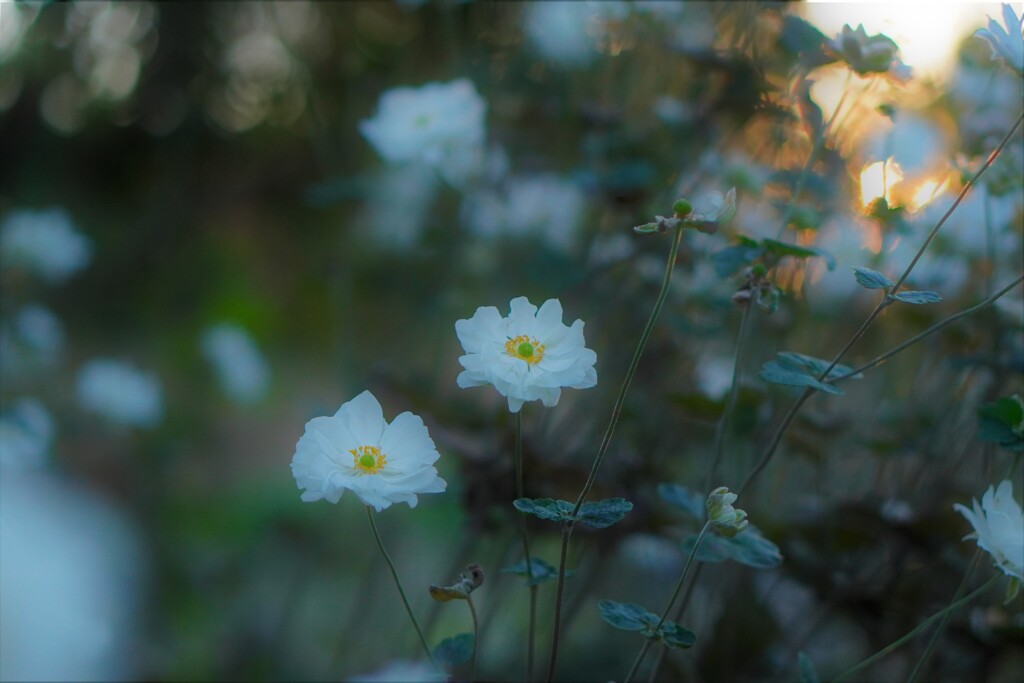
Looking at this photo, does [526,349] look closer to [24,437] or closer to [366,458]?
[366,458]

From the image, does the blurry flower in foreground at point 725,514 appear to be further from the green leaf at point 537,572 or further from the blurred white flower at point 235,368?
the blurred white flower at point 235,368

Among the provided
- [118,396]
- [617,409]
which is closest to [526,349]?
[617,409]

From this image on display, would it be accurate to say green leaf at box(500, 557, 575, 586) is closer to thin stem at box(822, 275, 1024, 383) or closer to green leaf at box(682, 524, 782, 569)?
green leaf at box(682, 524, 782, 569)

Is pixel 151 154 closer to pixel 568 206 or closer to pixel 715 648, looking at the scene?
pixel 568 206

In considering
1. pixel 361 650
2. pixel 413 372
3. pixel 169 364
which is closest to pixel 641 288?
pixel 413 372

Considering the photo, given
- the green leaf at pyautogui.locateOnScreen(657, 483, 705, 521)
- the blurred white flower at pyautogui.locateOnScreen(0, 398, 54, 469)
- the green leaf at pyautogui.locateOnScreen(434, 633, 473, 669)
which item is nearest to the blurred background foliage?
the blurred white flower at pyautogui.locateOnScreen(0, 398, 54, 469)

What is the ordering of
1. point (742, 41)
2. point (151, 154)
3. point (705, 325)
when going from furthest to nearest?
1. point (151, 154)
2. point (742, 41)
3. point (705, 325)
